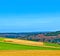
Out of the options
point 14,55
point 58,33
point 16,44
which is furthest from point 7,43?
point 58,33

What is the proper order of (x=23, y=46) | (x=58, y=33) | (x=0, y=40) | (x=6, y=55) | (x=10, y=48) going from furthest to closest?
(x=58, y=33) < (x=0, y=40) < (x=23, y=46) < (x=10, y=48) < (x=6, y=55)

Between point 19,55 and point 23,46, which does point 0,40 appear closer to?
point 23,46

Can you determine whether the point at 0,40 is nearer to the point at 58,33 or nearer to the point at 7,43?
the point at 7,43

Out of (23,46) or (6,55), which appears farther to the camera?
(23,46)

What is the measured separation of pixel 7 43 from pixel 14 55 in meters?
9.77

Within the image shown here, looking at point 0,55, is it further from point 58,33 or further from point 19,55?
point 58,33

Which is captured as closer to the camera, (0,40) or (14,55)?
(14,55)

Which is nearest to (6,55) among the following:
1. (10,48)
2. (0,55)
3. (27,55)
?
(0,55)

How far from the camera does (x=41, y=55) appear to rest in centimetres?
2292


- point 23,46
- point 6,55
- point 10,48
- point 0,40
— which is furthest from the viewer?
point 0,40

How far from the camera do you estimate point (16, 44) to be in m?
32.6

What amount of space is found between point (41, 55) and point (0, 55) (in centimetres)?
400

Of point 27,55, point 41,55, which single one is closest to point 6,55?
point 27,55

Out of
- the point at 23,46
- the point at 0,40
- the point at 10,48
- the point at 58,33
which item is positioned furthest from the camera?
the point at 58,33
